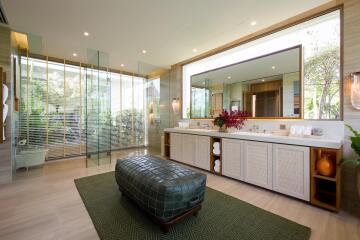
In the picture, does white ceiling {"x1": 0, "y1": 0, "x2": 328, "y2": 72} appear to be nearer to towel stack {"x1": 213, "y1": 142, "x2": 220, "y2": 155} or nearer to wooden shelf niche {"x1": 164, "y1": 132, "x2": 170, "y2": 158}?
towel stack {"x1": 213, "y1": 142, "x2": 220, "y2": 155}

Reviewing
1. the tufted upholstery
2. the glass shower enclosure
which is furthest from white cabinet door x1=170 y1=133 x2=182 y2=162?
the tufted upholstery

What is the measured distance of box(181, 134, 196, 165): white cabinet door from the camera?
400cm

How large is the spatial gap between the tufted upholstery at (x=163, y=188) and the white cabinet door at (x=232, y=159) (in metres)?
1.35

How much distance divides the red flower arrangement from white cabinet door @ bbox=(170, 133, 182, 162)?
1302 millimetres

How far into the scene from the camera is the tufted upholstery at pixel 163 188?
169 cm

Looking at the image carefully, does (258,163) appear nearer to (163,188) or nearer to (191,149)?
(191,149)

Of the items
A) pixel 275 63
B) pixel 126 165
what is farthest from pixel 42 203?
pixel 275 63

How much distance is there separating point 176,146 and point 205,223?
2682 millimetres

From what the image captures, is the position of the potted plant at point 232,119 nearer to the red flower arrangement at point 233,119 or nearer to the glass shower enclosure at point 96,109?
the red flower arrangement at point 233,119

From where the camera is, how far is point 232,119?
3512 millimetres

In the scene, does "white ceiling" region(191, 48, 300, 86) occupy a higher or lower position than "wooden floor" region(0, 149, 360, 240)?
higher

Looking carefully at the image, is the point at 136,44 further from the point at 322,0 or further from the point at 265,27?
the point at 322,0

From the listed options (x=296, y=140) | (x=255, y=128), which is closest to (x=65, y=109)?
(x=255, y=128)

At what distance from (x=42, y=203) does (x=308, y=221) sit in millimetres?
3701
